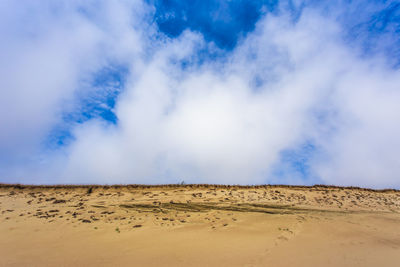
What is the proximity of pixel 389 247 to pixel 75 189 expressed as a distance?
52.0 ft

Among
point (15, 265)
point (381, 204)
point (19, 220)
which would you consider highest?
point (381, 204)

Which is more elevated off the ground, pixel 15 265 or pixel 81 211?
pixel 81 211

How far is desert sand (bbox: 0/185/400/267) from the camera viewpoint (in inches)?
234

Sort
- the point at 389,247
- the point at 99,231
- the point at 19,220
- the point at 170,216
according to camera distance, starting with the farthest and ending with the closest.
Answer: the point at 170,216 → the point at 19,220 → the point at 99,231 → the point at 389,247

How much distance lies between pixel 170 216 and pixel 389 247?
29.5 ft

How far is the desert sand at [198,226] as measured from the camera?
19.5ft

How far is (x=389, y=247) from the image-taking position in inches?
279

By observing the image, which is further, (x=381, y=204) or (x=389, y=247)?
(x=381, y=204)

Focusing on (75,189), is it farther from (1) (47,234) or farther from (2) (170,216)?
(2) (170,216)

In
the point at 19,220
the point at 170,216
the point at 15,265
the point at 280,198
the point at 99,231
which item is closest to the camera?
the point at 15,265

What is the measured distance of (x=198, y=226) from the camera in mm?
8445

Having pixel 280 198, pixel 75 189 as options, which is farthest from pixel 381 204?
pixel 75 189

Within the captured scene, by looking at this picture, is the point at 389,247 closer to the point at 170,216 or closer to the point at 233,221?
the point at 233,221

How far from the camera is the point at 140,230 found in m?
7.96
